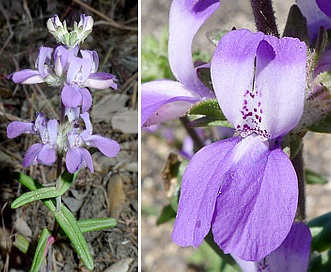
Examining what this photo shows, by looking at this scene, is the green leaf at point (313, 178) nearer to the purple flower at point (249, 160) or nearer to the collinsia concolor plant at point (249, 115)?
the collinsia concolor plant at point (249, 115)

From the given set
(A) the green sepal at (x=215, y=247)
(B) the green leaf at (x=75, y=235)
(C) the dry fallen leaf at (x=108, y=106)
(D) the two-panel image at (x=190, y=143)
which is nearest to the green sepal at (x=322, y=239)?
(D) the two-panel image at (x=190, y=143)

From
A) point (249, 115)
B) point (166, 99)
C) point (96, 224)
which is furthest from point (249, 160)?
point (96, 224)

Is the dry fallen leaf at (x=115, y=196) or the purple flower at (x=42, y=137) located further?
the dry fallen leaf at (x=115, y=196)

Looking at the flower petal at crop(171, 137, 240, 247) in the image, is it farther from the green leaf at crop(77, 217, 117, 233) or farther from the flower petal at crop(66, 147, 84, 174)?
the green leaf at crop(77, 217, 117, 233)

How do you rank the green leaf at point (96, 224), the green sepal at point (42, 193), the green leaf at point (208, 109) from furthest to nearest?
the green leaf at point (96, 224) < the green sepal at point (42, 193) < the green leaf at point (208, 109)

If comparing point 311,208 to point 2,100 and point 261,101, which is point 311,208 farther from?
point 261,101

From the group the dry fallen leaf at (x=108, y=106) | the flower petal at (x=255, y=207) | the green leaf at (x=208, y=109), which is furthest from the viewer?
the dry fallen leaf at (x=108, y=106)

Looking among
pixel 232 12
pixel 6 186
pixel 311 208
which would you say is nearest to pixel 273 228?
pixel 6 186

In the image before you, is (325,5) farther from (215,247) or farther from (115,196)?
(115,196)
